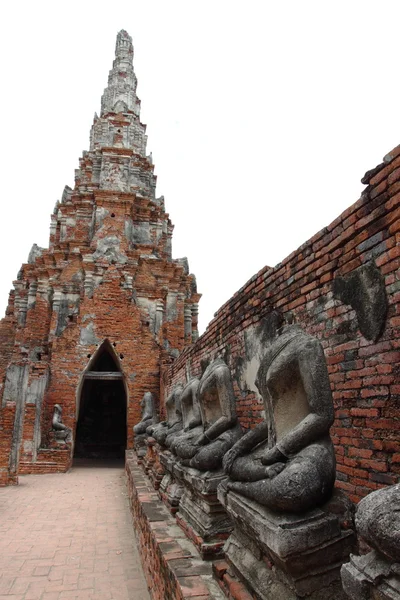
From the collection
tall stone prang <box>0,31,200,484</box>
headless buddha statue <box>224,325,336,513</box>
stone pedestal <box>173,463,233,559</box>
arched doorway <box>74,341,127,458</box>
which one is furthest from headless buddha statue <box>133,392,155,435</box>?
headless buddha statue <box>224,325,336,513</box>

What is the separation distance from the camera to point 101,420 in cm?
1844

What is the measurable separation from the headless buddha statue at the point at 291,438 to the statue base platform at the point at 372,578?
52 cm

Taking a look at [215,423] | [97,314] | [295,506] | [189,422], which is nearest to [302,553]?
[295,506]

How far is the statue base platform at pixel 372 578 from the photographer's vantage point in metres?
1.71

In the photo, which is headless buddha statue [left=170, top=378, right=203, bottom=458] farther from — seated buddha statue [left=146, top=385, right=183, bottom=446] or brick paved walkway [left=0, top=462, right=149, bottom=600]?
brick paved walkway [left=0, top=462, right=149, bottom=600]

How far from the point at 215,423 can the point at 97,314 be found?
1051 centimetres

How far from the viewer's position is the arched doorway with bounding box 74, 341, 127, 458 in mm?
17734

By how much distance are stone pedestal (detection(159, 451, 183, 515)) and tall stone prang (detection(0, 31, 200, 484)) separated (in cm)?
535

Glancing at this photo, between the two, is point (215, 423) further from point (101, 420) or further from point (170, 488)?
point (101, 420)

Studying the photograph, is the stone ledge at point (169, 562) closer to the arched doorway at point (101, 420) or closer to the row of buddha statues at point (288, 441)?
the row of buddha statues at point (288, 441)

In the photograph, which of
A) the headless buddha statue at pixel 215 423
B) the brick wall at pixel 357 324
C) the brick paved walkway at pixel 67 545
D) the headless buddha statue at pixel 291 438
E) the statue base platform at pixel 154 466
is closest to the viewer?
the headless buddha statue at pixel 291 438

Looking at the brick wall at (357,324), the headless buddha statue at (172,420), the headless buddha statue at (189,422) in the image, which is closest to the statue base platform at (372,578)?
the brick wall at (357,324)

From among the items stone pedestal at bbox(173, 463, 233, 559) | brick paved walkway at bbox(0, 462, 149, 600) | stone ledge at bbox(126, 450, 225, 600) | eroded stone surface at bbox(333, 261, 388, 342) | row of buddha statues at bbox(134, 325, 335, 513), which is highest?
eroded stone surface at bbox(333, 261, 388, 342)

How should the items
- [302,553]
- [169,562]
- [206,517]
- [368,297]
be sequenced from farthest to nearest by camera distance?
[206,517] → [169,562] → [368,297] → [302,553]
